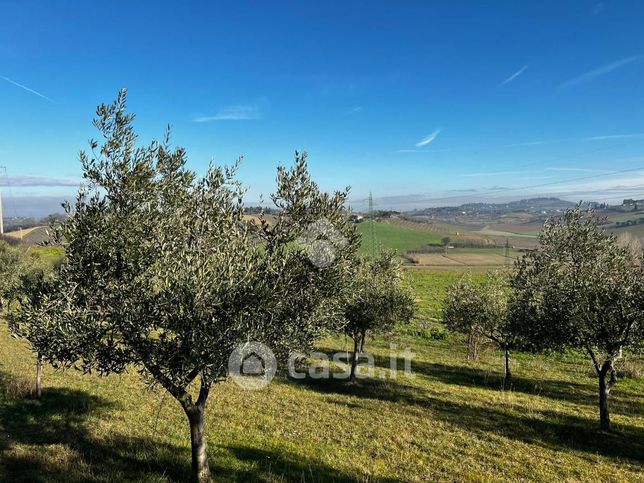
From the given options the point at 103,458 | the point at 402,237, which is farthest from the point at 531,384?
the point at 402,237

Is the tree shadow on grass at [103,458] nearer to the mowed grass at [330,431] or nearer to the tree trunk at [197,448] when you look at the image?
the mowed grass at [330,431]

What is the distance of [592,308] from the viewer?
20438 mm

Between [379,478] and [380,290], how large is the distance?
16.7 m

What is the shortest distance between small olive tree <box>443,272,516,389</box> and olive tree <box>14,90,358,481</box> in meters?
25.6

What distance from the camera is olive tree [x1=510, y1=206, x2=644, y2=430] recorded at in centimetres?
1977

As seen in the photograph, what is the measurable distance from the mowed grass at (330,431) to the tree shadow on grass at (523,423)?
0.10m

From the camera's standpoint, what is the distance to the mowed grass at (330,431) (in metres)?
15.1

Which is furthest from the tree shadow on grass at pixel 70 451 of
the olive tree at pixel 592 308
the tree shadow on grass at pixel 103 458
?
the olive tree at pixel 592 308

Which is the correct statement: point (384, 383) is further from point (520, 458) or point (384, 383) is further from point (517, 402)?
point (520, 458)

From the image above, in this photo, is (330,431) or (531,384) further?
(531,384)

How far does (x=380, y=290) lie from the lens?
3053 centimetres

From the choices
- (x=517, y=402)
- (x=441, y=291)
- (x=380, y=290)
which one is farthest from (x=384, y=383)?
(x=441, y=291)

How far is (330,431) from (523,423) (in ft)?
37.4

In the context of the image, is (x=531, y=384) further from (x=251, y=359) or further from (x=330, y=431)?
(x=251, y=359)
